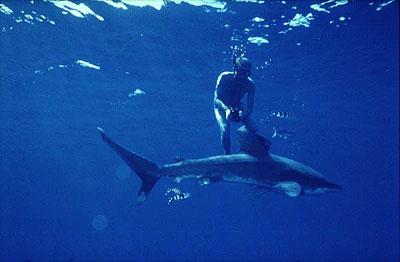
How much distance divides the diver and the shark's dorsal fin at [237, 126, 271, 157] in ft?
2.00

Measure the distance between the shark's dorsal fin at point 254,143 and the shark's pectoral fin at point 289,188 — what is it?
67 cm

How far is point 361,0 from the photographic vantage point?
12.8 metres

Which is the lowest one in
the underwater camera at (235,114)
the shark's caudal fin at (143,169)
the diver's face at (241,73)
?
the shark's caudal fin at (143,169)

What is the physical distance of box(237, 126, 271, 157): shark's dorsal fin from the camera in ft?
17.6

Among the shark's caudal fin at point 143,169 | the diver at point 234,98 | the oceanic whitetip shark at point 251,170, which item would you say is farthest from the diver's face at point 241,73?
the shark's caudal fin at point 143,169

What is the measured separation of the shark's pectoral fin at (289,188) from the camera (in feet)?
15.7

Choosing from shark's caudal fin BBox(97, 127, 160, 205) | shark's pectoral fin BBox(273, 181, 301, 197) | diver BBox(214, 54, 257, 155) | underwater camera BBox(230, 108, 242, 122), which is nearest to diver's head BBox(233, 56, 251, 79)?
diver BBox(214, 54, 257, 155)

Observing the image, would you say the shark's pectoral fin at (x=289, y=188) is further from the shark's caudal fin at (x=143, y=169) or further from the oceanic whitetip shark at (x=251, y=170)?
the shark's caudal fin at (x=143, y=169)

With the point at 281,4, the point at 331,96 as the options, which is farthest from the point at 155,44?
the point at 331,96

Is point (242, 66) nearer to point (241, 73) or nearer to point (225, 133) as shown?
point (241, 73)

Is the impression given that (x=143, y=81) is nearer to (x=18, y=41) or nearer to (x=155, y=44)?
(x=155, y=44)

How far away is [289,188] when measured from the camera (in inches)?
192

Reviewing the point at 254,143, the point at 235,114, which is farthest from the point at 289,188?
the point at 235,114

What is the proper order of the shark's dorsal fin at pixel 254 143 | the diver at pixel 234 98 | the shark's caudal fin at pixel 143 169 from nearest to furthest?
1. the shark's dorsal fin at pixel 254 143
2. the shark's caudal fin at pixel 143 169
3. the diver at pixel 234 98
